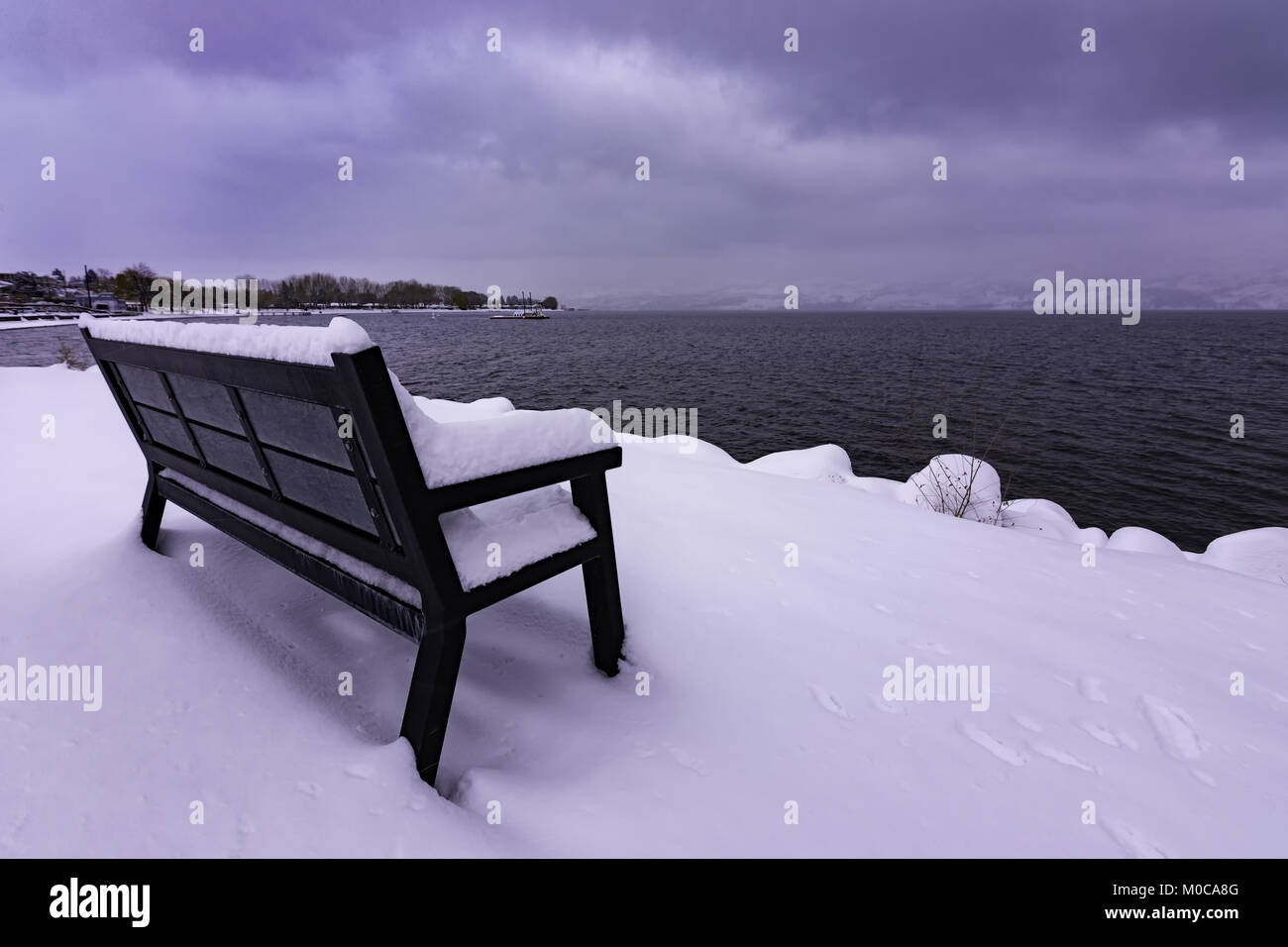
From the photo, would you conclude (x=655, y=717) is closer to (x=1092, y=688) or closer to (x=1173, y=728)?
(x=1092, y=688)

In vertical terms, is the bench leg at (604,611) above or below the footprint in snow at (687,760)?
above

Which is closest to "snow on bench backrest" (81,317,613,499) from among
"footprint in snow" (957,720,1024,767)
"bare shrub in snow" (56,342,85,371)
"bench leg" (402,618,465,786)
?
"bench leg" (402,618,465,786)

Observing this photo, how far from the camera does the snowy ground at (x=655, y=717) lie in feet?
5.24

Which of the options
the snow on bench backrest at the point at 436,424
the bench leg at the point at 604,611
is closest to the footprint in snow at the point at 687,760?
the bench leg at the point at 604,611

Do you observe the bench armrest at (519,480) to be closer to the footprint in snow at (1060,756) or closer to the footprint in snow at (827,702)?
the footprint in snow at (827,702)

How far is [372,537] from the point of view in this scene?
1.88 meters

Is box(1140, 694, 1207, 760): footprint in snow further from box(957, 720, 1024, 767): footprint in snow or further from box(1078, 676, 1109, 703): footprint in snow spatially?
box(957, 720, 1024, 767): footprint in snow

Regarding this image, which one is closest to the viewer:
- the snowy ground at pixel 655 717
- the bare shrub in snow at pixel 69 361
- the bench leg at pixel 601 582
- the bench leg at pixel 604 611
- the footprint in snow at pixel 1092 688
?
the snowy ground at pixel 655 717

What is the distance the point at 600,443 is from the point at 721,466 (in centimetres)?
427

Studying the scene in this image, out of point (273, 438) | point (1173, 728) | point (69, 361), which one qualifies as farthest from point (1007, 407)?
point (69, 361)

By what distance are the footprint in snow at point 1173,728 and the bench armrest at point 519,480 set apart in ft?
8.29

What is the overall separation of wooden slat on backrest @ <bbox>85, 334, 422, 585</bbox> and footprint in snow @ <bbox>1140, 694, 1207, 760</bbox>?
3003 millimetres
